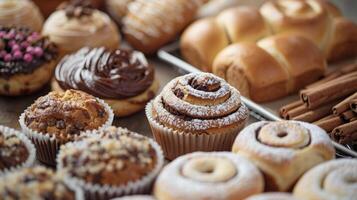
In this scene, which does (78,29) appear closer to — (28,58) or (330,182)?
(28,58)

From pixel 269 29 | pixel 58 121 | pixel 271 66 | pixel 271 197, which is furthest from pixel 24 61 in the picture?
pixel 271 197

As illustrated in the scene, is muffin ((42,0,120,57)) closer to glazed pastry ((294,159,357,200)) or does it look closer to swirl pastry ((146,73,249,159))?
swirl pastry ((146,73,249,159))

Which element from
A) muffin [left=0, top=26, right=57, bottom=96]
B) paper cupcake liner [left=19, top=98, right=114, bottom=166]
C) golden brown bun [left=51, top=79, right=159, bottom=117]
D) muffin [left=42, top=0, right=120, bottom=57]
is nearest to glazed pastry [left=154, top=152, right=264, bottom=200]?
paper cupcake liner [left=19, top=98, right=114, bottom=166]

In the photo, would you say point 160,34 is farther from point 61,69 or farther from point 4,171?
point 4,171

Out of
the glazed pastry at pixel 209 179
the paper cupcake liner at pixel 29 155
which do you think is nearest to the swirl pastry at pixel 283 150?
the glazed pastry at pixel 209 179

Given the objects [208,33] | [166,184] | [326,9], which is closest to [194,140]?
[166,184]

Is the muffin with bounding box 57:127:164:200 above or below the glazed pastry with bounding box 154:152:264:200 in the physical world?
below
